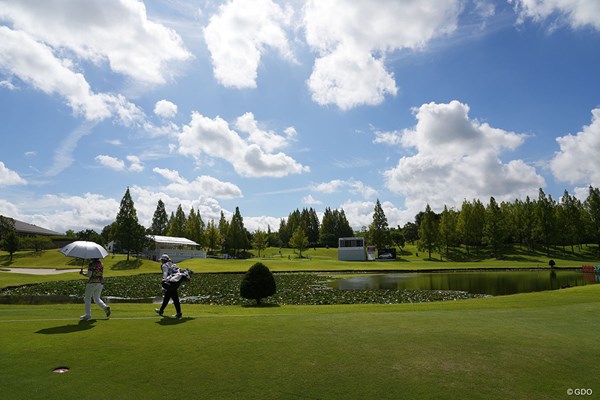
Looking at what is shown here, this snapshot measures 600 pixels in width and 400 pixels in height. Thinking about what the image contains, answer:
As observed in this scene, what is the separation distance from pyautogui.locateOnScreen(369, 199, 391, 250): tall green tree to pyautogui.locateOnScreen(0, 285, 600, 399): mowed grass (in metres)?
100

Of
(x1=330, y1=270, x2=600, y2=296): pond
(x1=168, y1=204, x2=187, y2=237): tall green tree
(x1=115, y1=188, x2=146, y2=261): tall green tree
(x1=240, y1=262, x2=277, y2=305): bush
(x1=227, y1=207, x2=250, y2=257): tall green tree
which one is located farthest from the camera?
(x1=168, y1=204, x2=187, y2=237): tall green tree

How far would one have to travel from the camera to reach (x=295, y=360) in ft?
25.3

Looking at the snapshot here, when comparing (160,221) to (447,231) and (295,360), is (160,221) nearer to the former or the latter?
(447,231)

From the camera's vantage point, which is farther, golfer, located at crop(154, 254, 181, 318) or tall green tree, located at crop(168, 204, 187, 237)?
tall green tree, located at crop(168, 204, 187, 237)

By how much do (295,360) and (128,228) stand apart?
242 ft

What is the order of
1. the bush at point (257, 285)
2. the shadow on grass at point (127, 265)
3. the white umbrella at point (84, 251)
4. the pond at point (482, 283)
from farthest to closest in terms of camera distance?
the shadow on grass at point (127, 265) → the pond at point (482, 283) → the bush at point (257, 285) → the white umbrella at point (84, 251)

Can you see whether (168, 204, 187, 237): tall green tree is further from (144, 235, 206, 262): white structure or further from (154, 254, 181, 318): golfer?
(154, 254, 181, 318): golfer

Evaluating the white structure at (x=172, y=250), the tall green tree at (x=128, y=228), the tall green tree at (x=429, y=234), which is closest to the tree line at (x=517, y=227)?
the tall green tree at (x=429, y=234)

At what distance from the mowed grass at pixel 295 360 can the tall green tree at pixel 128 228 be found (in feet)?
220

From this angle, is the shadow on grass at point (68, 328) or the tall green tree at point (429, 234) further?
the tall green tree at point (429, 234)

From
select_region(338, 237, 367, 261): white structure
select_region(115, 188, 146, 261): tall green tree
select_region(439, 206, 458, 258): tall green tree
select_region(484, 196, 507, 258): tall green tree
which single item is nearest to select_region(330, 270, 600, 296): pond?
select_region(115, 188, 146, 261): tall green tree

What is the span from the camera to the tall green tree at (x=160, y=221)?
14462cm

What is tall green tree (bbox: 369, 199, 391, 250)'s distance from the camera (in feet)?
363

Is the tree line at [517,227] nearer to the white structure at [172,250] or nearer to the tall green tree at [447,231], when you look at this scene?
the tall green tree at [447,231]
